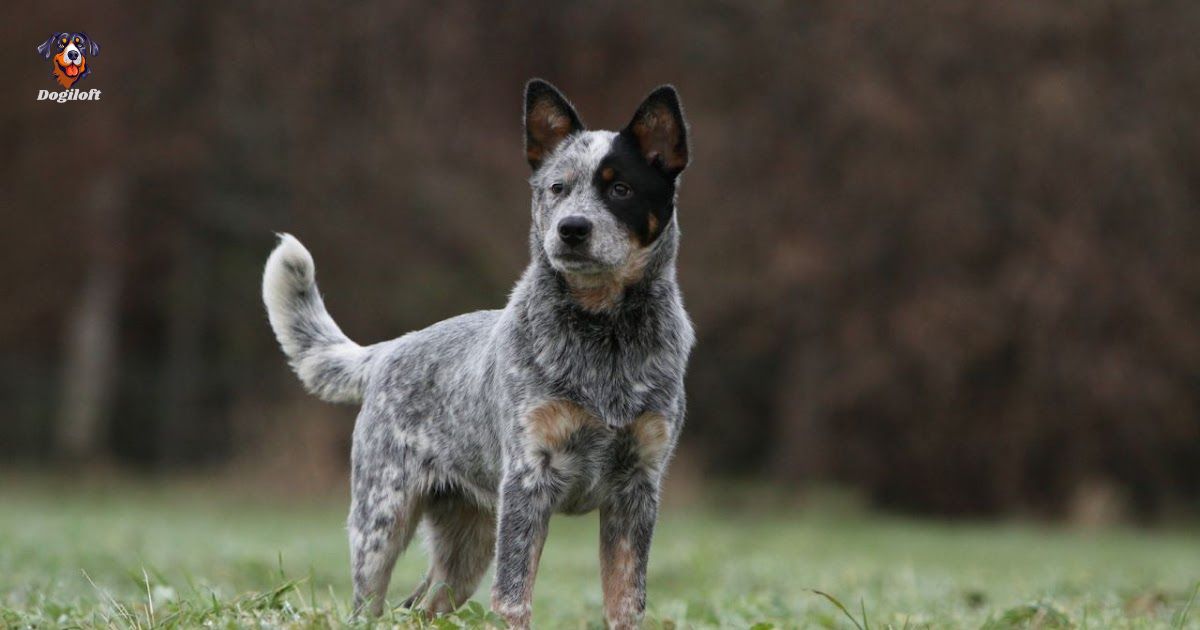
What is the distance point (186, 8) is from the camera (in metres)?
24.1

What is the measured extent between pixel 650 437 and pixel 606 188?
965 millimetres

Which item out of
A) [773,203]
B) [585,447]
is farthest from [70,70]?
[585,447]

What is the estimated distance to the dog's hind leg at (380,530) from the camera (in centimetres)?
609

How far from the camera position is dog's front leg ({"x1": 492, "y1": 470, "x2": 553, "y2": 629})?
5.34m

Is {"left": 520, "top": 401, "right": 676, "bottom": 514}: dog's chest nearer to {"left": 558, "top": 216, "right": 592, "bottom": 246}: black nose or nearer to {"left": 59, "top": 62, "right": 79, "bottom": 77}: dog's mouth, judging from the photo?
{"left": 558, "top": 216, "right": 592, "bottom": 246}: black nose

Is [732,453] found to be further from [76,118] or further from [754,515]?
[76,118]

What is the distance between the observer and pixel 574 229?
5379 millimetres

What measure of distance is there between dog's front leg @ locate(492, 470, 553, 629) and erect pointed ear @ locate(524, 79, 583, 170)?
1352 millimetres

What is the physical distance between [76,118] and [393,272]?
5.66 meters

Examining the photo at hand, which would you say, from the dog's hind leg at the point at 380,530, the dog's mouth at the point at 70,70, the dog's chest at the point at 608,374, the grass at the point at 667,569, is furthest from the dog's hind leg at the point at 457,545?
the dog's mouth at the point at 70,70

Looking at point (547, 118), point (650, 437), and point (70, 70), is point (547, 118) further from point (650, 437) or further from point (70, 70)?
point (70, 70)

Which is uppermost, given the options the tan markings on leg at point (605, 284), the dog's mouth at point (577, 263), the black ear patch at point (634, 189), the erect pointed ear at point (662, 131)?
the erect pointed ear at point (662, 131)

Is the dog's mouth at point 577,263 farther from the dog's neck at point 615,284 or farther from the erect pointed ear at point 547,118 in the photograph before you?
the erect pointed ear at point 547,118

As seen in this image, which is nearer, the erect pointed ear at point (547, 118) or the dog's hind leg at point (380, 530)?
the erect pointed ear at point (547, 118)
